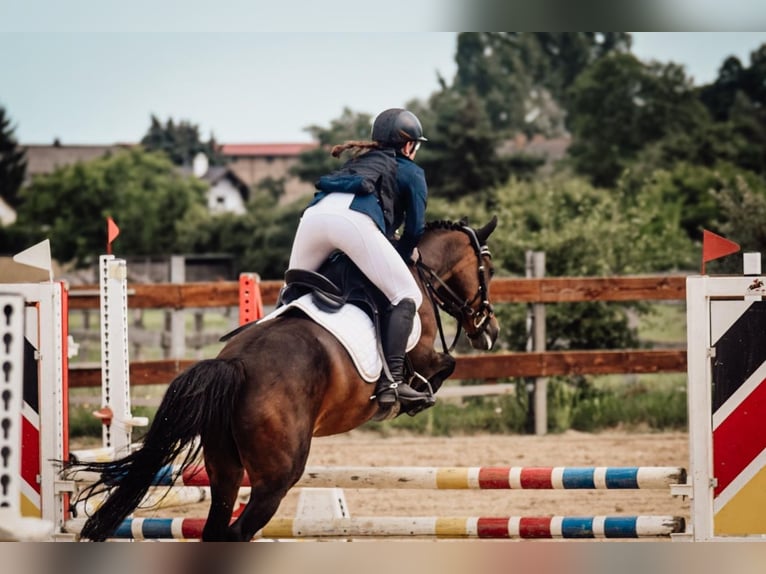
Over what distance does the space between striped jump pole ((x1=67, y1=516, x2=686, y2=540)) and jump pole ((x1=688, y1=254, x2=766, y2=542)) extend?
0.65 feet

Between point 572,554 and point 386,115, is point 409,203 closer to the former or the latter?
point 386,115

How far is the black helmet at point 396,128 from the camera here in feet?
16.5

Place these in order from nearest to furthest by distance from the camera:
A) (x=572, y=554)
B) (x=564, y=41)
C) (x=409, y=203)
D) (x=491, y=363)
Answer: (x=572, y=554) < (x=409, y=203) < (x=491, y=363) < (x=564, y=41)

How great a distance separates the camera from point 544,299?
985 centimetres

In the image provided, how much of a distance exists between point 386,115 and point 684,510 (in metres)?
2.90

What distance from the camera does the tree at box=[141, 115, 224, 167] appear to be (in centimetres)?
6167

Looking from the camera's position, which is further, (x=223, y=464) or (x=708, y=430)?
(x=708, y=430)

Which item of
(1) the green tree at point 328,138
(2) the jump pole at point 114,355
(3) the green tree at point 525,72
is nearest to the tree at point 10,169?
(1) the green tree at point 328,138

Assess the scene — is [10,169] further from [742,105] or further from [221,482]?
[221,482]

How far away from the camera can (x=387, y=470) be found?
16.4 ft

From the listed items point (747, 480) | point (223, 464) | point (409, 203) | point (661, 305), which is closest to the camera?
point (223, 464)

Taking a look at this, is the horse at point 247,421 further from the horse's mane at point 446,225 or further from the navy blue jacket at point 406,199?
the horse's mane at point 446,225

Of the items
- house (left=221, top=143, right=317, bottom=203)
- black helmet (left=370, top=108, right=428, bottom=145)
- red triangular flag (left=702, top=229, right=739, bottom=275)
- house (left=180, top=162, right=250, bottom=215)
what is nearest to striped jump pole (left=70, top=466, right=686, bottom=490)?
red triangular flag (left=702, top=229, right=739, bottom=275)

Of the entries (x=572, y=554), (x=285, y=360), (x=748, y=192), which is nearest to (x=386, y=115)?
(x=285, y=360)
